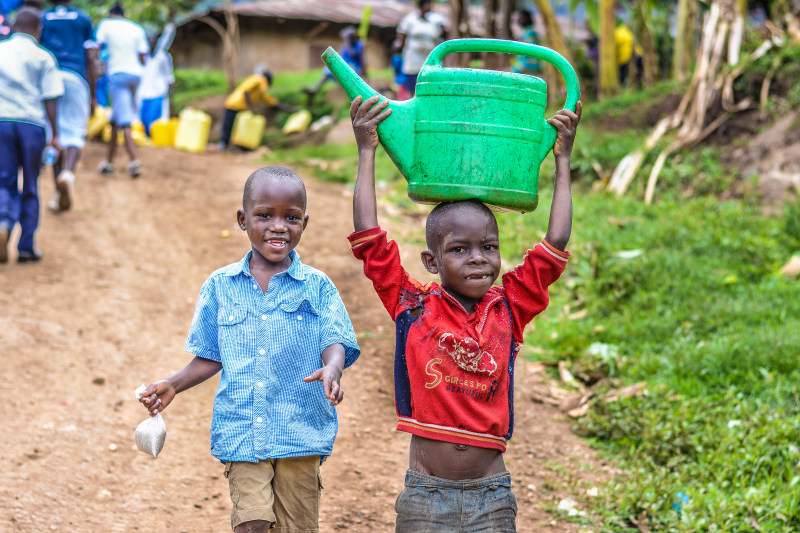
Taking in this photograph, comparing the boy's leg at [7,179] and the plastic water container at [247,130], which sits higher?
the plastic water container at [247,130]

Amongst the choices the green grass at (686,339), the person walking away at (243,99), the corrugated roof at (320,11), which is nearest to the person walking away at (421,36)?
the person walking away at (243,99)

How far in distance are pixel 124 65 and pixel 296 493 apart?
700 cm

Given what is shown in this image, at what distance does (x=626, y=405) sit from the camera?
4176 millimetres

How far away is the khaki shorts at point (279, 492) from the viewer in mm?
2338

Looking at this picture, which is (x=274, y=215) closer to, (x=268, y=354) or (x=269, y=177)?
(x=269, y=177)

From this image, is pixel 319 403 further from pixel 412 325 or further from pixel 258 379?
pixel 412 325

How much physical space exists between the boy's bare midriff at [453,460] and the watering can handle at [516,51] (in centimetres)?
98

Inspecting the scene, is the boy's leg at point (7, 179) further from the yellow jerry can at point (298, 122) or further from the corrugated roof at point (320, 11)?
the corrugated roof at point (320, 11)

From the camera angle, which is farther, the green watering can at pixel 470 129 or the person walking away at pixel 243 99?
the person walking away at pixel 243 99

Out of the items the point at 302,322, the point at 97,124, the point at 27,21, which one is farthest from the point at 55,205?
the point at 302,322

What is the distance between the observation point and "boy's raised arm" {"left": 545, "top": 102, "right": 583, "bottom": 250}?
2.30 metres

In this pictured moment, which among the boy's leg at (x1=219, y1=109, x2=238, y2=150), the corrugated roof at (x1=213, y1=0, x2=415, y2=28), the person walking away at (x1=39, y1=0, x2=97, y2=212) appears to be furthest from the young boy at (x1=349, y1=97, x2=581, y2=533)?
the corrugated roof at (x1=213, y1=0, x2=415, y2=28)

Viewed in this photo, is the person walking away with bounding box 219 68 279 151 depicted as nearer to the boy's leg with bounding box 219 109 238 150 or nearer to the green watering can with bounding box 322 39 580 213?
the boy's leg with bounding box 219 109 238 150

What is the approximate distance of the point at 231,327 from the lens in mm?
2416
